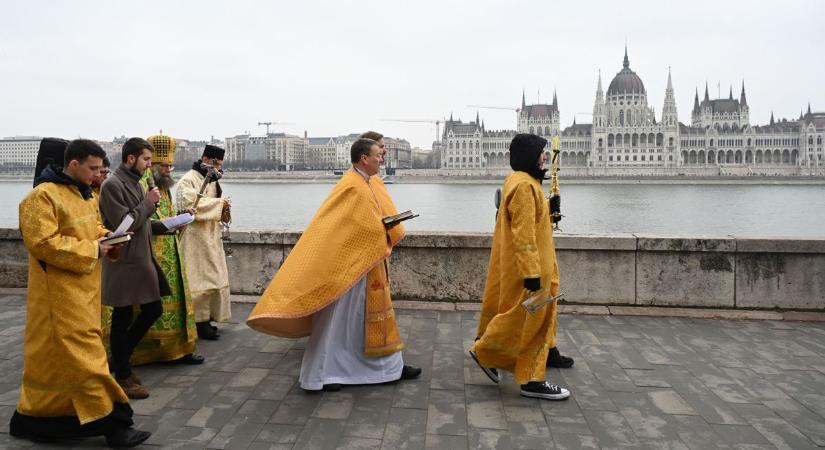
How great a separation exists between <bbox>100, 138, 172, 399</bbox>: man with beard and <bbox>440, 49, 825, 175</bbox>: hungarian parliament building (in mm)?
102035

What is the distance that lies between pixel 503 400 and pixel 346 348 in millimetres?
1106

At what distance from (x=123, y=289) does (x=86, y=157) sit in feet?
3.54

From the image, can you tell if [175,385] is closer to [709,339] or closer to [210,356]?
[210,356]

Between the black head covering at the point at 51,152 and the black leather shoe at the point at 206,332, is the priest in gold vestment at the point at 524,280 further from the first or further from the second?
the black head covering at the point at 51,152

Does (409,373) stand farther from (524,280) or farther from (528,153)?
(528,153)

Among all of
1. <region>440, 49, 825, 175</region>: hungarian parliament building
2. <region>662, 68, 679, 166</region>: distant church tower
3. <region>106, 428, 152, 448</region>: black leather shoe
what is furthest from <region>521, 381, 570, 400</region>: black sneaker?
<region>662, 68, 679, 166</region>: distant church tower

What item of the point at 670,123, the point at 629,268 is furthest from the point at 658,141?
the point at 629,268

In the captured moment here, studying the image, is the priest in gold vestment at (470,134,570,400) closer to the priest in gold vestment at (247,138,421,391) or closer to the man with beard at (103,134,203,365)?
the priest in gold vestment at (247,138,421,391)

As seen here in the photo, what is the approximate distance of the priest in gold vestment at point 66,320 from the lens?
9.86 ft

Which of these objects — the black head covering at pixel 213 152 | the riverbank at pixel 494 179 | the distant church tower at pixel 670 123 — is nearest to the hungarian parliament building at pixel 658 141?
the distant church tower at pixel 670 123

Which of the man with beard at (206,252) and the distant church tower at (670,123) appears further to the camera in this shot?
the distant church tower at (670,123)

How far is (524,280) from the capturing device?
3750mm

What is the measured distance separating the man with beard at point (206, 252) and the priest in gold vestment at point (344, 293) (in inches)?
51.8

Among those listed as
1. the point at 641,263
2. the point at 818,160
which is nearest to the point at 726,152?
the point at 818,160
